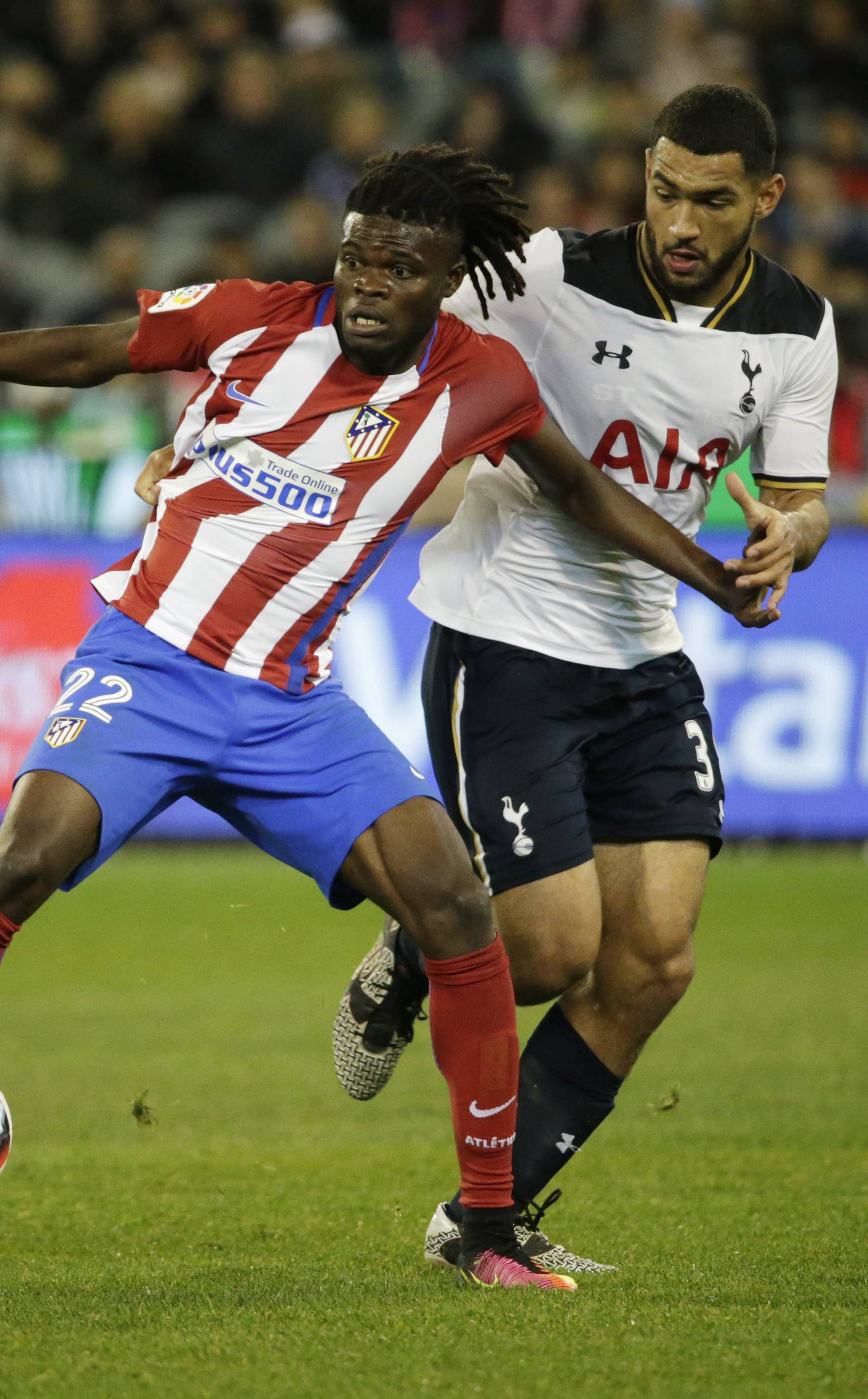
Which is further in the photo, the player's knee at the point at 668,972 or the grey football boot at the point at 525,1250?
the player's knee at the point at 668,972

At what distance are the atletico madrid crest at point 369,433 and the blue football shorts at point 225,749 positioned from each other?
507 mm

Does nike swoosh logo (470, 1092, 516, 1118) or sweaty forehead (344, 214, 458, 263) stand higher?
sweaty forehead (344, 214, 458, 263)

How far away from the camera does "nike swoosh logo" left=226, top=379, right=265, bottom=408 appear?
3584 millimetres

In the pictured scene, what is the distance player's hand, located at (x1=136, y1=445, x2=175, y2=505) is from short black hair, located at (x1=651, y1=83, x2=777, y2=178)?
1287 mm

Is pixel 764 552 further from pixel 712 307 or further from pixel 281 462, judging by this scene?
pixel 281 462

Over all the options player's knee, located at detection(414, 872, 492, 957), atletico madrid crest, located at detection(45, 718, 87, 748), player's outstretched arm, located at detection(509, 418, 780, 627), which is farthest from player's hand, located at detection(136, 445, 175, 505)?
player's knee, located at detection(414, 872, 492, 957)

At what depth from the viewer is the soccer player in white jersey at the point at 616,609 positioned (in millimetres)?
3861

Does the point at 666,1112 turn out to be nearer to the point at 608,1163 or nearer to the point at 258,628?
the point at 608,1163

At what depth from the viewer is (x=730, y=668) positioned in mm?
9281

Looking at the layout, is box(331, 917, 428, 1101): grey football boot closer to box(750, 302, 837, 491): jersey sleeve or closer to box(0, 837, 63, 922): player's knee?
box(0, 837, 63, 922): player's knee

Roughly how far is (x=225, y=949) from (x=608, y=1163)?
3243mm

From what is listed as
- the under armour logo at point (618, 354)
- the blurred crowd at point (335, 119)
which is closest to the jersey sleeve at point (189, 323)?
the under armour logo at point (618, 354)

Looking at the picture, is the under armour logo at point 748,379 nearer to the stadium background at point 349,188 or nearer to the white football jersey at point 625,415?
the white football jersey at point 625,415

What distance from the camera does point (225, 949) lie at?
777cm
